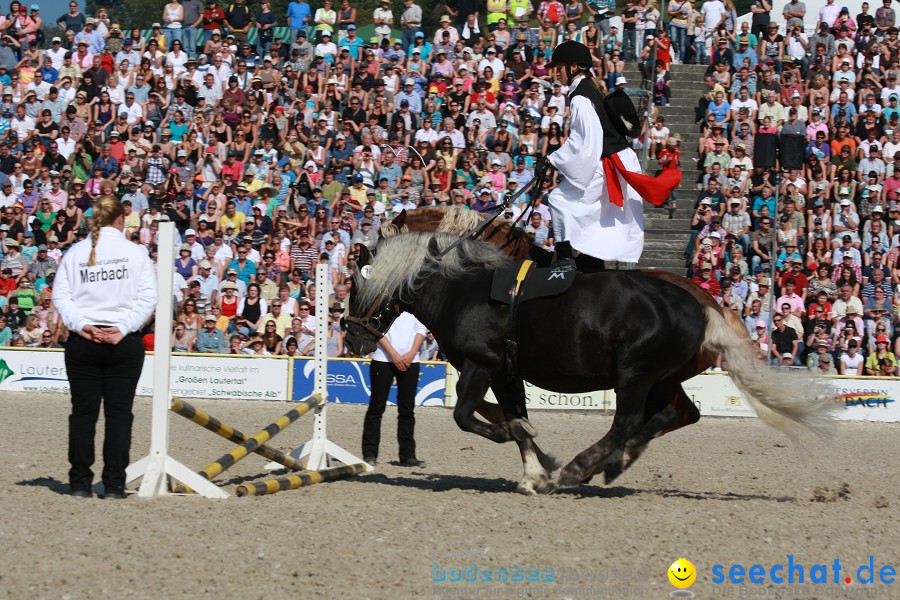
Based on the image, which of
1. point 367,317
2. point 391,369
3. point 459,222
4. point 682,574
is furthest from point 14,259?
point 682,574

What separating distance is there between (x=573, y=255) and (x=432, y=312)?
3.51 feet

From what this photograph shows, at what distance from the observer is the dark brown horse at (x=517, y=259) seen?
8297mm

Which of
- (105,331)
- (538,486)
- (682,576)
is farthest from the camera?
(538,486)

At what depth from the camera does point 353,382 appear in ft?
54.3

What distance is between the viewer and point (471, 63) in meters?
21.8

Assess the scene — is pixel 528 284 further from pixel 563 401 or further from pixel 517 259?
pixel 563 401

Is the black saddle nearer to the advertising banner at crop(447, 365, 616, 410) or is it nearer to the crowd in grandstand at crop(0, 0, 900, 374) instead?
the advertising banner at crop(447, 365, 616, 410)

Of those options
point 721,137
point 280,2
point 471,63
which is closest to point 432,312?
point 721,137

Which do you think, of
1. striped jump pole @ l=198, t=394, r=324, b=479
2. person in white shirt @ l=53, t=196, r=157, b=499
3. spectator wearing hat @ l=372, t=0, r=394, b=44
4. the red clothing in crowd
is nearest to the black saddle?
Result: striped jump pole @ l=198, t=394, r=324, b=479

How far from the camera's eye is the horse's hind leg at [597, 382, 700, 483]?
836 cm

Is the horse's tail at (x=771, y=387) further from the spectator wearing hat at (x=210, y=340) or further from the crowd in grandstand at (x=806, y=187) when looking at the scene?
the spectator wearing hat at (x=210, y=340)

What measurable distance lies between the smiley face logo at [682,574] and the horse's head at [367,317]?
3433mm

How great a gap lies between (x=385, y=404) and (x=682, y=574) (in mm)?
4633

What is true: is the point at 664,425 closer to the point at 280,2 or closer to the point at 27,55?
the point at 27,55
